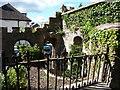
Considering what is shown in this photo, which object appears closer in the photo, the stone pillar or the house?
the stone pillar

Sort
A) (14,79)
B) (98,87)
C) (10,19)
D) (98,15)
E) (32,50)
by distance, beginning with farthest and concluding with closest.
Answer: (10,19) → (32,50) → (98,15) → (14,79) → (98,87)

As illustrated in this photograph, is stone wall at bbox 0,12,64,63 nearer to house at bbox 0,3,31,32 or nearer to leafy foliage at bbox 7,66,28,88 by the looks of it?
leafy foliage at bbox 7,66,28,88

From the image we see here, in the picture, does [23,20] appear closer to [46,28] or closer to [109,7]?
[46,28]

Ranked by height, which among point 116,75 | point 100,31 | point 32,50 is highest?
point 100,31

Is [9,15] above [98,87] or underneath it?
above

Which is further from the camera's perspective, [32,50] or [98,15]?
[32,50]

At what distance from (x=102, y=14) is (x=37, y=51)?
5.34 metres

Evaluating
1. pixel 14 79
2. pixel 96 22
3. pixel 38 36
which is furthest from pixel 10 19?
pixel 14 79

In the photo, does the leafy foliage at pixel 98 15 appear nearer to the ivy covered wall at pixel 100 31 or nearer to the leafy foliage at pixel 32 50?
the ivy covered wall at pixel 100 31

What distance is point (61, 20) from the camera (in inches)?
424

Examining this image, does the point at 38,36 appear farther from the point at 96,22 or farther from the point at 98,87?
the point at 98,87

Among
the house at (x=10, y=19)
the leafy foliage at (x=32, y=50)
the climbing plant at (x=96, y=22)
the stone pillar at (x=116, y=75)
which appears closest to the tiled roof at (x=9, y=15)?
the house at (x=10, y=19)

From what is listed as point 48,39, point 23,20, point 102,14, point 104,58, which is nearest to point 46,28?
point 48,39

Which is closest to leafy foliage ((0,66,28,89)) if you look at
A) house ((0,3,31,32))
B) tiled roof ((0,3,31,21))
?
house ((0,3,31,32))
